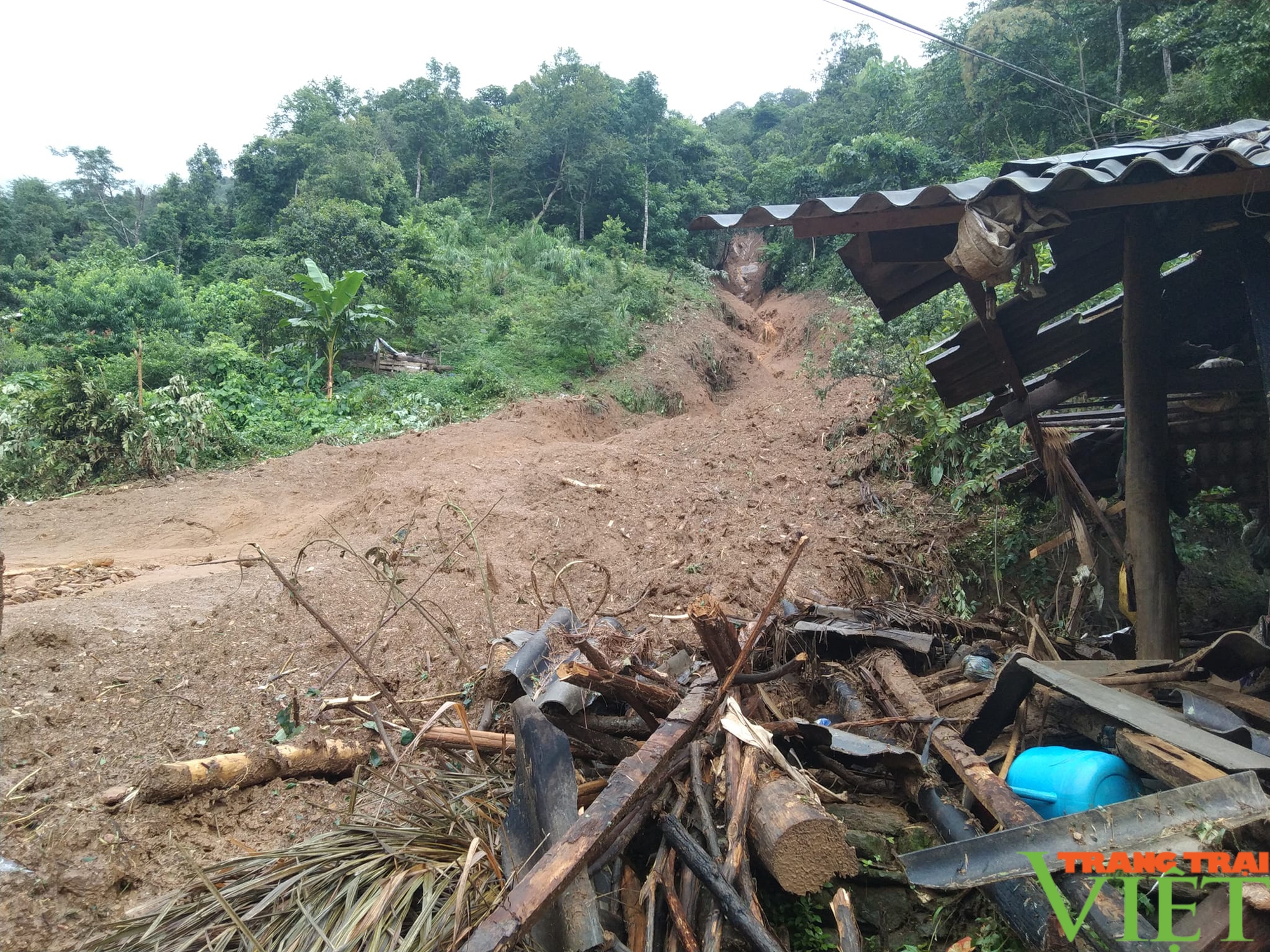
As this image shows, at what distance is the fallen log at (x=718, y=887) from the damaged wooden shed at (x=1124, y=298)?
249cm

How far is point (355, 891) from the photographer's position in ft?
7.52

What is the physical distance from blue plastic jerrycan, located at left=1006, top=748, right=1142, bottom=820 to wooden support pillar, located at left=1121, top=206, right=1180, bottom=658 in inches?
56.1

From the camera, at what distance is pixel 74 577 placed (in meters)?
7.21

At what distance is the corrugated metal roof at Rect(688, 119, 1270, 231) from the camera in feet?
8.63

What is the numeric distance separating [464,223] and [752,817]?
27581 millimetres

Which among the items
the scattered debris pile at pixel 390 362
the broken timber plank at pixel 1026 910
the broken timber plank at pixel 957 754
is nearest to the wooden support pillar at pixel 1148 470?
the broken timber plank at pixel 957 754

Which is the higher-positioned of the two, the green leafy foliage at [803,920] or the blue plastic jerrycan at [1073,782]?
the blue plastic jerrycan at [1073,782]

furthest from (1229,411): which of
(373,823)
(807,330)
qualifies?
(807,330)

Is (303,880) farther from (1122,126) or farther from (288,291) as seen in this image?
(1122,126)

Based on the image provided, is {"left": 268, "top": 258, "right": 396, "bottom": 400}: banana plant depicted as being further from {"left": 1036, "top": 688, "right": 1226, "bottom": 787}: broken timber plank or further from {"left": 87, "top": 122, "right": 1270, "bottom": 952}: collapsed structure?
{"left": 1036, "top": 688, "right": 1226, "bottom": 787}: broken timber plank

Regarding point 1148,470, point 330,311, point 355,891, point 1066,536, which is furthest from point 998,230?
point 330,311

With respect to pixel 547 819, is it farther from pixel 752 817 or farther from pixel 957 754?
pixel 957 754

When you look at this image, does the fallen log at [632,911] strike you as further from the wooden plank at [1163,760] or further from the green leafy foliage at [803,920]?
the wooden plank at [1163,760]

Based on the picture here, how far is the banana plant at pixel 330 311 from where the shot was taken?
14656 mm
